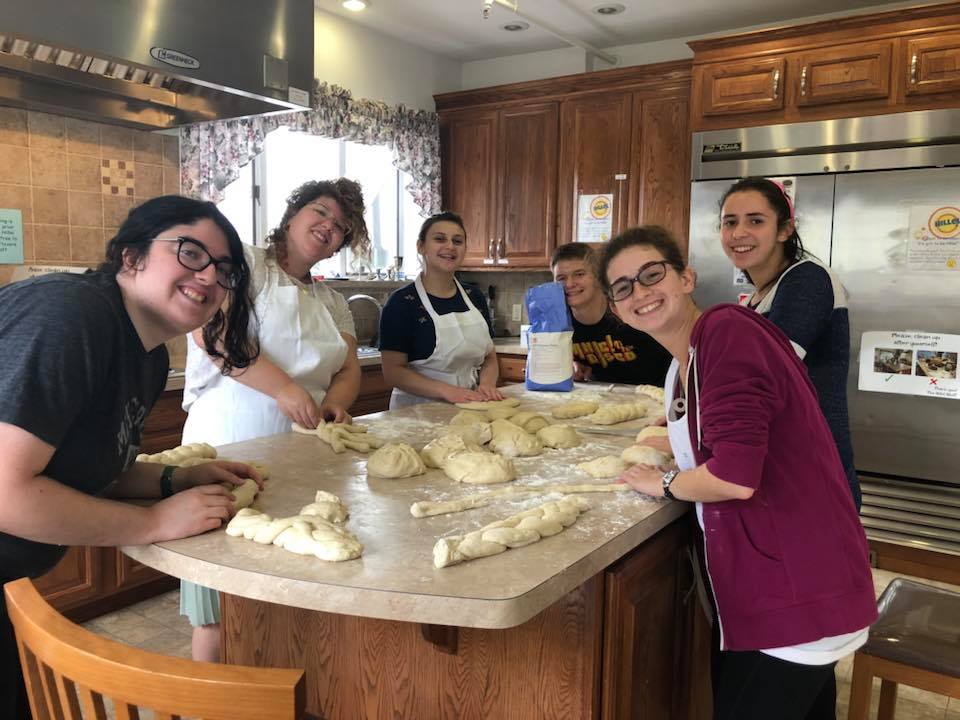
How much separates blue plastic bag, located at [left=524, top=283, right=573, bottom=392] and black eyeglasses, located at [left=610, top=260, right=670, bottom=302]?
1.25 m

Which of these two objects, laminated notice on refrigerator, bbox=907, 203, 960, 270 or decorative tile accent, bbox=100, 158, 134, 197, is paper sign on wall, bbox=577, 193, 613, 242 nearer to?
laminated notice on refrigerator, bbox=907, 203, 960, 270

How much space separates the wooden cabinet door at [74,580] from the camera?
8.57ft

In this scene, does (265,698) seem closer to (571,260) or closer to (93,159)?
(571,260)

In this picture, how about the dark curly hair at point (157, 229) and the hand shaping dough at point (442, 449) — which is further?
the hand shaping dough at point (442, 449)

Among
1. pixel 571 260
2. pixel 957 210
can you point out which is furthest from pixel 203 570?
pixel 957 210

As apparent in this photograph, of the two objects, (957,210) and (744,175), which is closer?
(957,210)

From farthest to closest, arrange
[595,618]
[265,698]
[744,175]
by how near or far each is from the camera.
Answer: [744,175], [595,618], [265,698]

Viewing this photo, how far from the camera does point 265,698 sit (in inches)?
25.4

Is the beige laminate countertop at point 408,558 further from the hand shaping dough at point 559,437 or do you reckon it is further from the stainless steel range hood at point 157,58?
the stainless steel range hood at point 157,58

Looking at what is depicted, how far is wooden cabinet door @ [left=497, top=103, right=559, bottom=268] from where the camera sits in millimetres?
4727

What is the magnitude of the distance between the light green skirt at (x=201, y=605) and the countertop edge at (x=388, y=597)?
2.30ft

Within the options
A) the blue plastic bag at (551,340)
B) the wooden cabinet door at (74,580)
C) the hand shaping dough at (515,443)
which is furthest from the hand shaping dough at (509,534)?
the wooden cabinet door at (74,580)

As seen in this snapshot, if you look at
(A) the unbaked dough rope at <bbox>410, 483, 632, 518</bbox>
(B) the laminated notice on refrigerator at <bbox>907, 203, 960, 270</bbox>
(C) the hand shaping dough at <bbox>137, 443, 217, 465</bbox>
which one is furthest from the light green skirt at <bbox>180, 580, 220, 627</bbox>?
(B) the laminated notice on refrigerator at <bbox>907, 203, 960, 270</bbox>

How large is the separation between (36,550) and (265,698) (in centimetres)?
70
